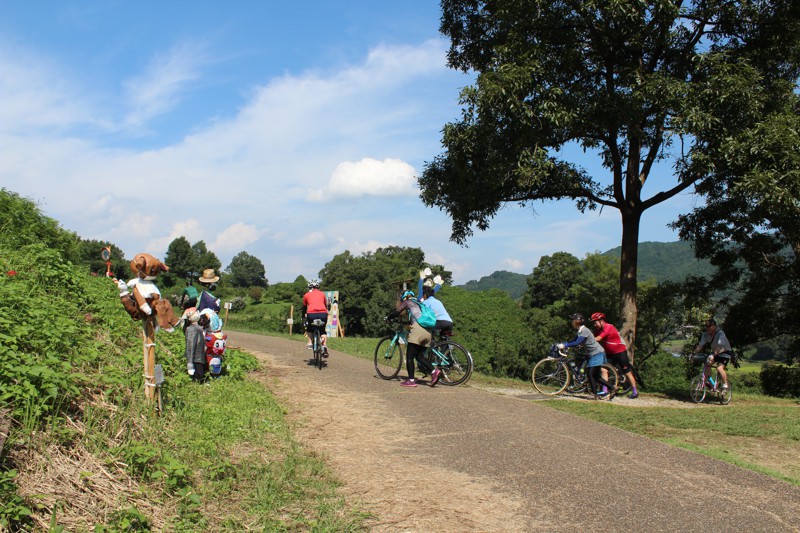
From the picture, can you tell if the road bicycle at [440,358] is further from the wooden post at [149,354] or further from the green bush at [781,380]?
the green bush at [781,380]

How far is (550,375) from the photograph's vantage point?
447 inches

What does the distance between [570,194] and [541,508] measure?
11123 mm

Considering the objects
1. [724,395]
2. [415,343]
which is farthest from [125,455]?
[724,395]

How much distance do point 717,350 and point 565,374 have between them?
3.16m

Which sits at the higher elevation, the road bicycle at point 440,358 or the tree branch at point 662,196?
the tree branch at point 662,196

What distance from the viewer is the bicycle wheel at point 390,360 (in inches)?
433

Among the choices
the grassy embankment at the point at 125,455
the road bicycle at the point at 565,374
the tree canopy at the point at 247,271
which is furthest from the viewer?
the tree canopy at the point at 247,271

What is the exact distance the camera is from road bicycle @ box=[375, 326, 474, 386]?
414 inches

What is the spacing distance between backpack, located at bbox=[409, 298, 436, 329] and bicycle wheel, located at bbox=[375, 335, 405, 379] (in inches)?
37.1

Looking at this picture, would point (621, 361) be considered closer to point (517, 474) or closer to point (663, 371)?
point (517, 474)

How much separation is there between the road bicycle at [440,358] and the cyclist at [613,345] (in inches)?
105

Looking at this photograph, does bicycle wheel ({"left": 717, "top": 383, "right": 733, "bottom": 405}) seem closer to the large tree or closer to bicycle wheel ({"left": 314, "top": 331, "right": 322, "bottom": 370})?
the large tree

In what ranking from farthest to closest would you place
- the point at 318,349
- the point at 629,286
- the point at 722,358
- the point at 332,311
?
the point at 332,311 < the point at 629,286 < the point at 318,349 < the point at 722,358

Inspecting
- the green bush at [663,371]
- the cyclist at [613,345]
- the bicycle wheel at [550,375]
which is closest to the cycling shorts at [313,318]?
the bicycle wheel at [550,375]
